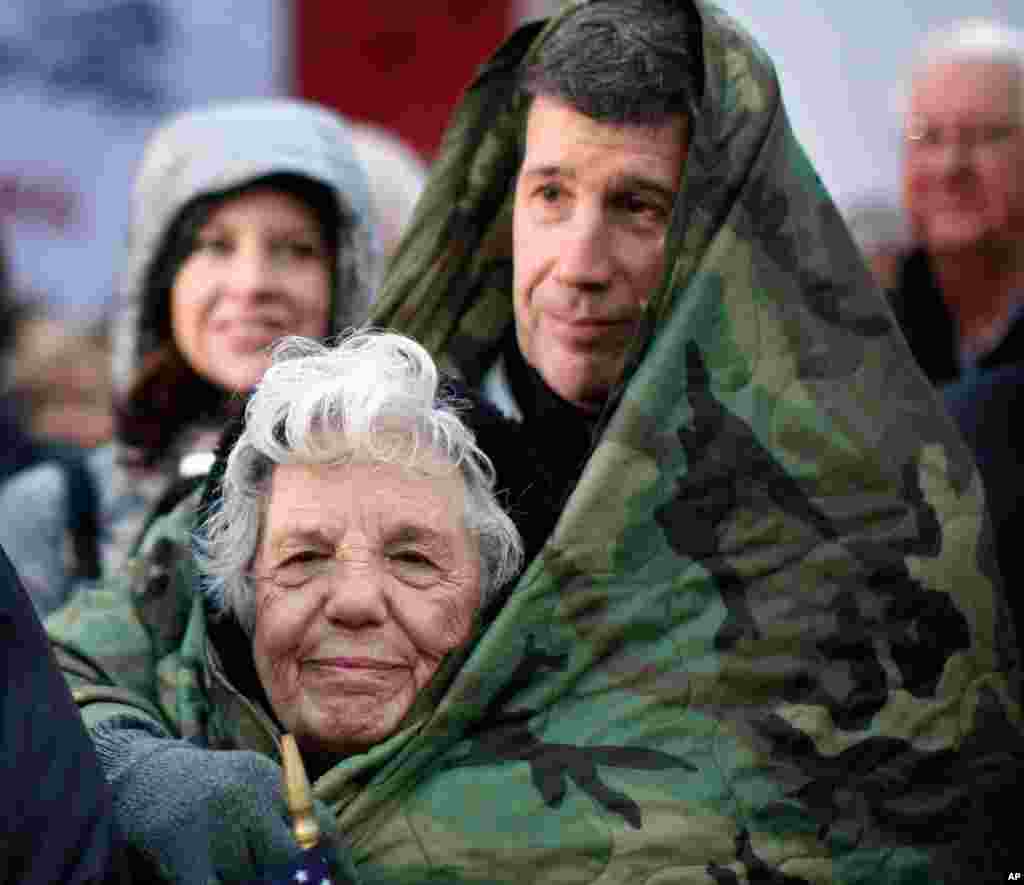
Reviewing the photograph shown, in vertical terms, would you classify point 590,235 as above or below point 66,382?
above

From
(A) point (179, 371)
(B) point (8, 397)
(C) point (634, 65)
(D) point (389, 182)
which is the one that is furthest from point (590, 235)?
(B) point (8, 397)

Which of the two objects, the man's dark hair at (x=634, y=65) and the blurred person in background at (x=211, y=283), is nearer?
the man's dark hair at (x=634, y=65)

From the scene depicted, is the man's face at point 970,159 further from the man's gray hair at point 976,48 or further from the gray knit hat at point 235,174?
the gray knit hat at point 235,174

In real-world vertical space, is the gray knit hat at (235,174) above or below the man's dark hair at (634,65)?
below

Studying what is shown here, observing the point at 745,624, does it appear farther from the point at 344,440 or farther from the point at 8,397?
the point at 8,397

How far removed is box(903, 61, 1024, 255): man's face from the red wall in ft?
12.9

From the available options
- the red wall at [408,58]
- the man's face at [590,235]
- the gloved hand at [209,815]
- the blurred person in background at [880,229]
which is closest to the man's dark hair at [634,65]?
the man's face at [590,235]

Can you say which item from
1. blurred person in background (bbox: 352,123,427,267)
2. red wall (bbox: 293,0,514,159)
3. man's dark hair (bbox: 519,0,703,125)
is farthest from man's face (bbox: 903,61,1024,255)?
red wall (bbox: 293,0,514,159)

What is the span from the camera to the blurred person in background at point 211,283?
471cm

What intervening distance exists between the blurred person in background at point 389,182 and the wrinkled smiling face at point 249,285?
410mm

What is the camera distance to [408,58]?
910 cm

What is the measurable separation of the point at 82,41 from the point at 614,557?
5481 millimetres

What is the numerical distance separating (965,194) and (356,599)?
2801 mm

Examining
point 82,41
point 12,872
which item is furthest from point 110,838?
point 82,41
